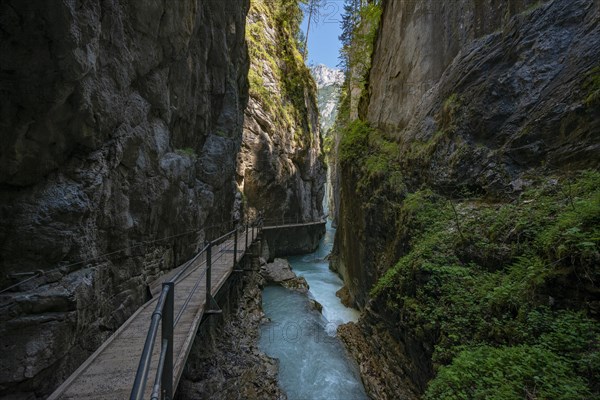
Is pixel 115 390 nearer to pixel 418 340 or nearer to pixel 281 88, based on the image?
pixel 418 340

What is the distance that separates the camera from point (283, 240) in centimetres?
2353

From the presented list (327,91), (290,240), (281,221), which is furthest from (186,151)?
(327,91)

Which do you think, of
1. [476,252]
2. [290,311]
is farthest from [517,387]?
[290,311]

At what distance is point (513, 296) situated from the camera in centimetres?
349

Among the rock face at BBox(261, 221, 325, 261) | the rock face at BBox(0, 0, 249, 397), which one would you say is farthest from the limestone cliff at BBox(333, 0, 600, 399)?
the rock face at BBox(261, 221, 325, 261)

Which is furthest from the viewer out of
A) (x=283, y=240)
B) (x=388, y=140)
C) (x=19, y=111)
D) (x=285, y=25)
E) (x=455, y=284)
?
(x=285, y=25)

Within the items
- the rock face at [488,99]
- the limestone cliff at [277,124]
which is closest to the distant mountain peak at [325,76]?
the limestone cliff at [277,124]

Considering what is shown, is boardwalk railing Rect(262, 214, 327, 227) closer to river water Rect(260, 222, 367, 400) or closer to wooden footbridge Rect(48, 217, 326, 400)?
river water Rect(260, 222, 367, 400)

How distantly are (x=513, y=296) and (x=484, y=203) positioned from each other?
2.59 metres

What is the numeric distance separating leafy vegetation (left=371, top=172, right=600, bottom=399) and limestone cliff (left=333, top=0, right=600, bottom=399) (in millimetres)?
17

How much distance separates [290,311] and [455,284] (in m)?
7.28

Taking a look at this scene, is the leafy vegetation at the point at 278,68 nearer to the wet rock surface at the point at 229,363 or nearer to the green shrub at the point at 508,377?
the wet rock surface at the point at 229,363

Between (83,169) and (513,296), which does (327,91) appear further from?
(513,296)

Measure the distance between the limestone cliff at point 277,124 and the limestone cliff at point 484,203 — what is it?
12.1 m
